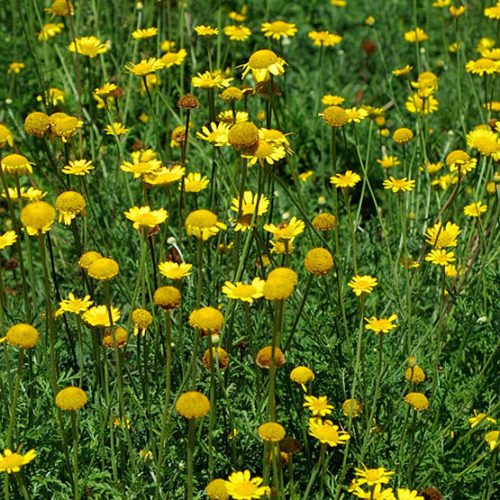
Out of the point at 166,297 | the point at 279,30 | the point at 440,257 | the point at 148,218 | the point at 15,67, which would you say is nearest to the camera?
the point at 166,297

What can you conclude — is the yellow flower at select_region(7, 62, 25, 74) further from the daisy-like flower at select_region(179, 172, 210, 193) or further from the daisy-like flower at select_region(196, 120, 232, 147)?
the daisy-like flower at select_region(196, 120, 232, 147)

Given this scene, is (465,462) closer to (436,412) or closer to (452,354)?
(436,412)

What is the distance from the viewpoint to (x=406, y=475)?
6.68 ft

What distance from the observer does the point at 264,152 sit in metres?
1.90

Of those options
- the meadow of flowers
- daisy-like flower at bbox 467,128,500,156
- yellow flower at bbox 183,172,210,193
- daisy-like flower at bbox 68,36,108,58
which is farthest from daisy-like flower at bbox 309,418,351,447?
daisy-like flower at bbox 68,36,108,58

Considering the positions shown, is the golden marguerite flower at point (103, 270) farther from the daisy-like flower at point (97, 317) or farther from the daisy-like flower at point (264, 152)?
the daisy-like flower at point (264, 152)

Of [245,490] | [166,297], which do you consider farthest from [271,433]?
[166,297]

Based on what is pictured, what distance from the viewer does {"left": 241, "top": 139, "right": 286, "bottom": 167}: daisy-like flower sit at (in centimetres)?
187

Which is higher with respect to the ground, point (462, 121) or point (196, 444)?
point (462, 121)

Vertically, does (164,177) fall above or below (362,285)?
above

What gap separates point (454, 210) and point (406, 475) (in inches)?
59.5

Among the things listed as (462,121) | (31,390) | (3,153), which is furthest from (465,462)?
(3,153)

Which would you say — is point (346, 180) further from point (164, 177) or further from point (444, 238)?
point (164, 177)

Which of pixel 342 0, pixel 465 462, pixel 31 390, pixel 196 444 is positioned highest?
pixel 342 0
